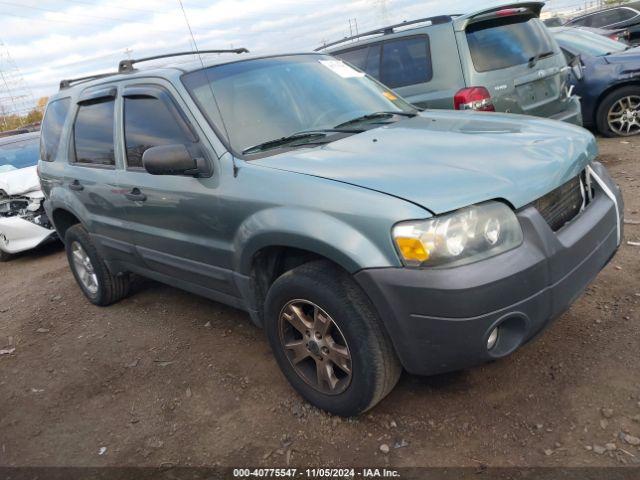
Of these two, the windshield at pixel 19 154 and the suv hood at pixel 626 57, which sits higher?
the windshield at pixel 19 154

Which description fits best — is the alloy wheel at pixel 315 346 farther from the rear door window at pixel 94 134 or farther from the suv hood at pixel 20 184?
the suv hood at pixel 20 184

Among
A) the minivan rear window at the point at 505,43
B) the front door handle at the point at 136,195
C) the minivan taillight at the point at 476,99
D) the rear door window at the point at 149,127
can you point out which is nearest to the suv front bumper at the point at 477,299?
the rear door window at the point at 149,127

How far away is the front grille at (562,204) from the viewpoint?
2447 mm

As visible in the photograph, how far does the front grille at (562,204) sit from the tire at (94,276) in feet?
11.5

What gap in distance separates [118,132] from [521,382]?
2.96 meters

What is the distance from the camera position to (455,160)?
8.08 ft

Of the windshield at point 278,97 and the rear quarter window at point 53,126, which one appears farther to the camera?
the rear quarter window at point 53,126

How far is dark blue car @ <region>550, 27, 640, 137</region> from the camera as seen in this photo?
6.93 metres

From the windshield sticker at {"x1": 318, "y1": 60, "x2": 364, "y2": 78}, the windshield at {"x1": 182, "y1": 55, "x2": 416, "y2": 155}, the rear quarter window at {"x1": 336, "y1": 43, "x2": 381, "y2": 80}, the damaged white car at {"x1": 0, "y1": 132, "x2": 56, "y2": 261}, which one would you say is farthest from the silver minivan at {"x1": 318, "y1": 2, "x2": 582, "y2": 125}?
the damaged white car at {"x1": 0, "y1": 132, "x2": 56, "y2": 261}

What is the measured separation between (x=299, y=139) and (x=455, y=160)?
921 millimetres

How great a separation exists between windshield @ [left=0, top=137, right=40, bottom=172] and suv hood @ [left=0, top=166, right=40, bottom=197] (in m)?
0.54

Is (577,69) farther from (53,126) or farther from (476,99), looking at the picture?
(53,126)

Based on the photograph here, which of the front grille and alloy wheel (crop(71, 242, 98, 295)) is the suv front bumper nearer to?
the front grille

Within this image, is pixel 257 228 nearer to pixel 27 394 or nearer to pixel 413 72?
pixel 27 394
